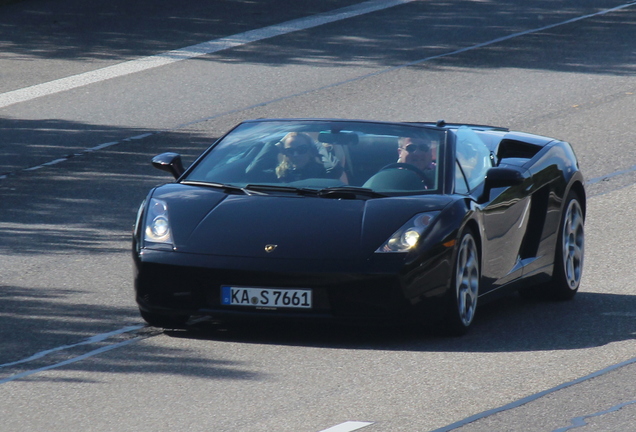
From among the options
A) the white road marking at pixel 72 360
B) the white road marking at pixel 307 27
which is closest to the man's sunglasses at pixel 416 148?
the white road marking at pixel 72 360

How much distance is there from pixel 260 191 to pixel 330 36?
46.3 feet

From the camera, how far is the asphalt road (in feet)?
19.0

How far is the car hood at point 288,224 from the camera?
6.89 meters

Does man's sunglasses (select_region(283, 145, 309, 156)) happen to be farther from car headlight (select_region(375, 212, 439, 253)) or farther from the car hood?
car headlight (select_region(375, 212, 439, 253))

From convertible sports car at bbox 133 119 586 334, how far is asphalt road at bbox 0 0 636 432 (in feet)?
0.79

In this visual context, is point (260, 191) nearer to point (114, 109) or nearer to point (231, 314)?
point (231, 314)

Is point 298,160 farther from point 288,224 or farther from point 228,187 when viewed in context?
point 288,224

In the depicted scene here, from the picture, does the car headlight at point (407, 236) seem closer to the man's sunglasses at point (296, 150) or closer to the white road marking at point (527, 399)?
the man's sunglasses at point (296, 150)

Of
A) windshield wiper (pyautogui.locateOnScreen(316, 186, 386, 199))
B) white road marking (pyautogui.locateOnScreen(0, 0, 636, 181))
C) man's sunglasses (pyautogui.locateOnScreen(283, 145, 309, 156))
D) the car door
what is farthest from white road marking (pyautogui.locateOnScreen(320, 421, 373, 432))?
white road marking (pyautogui.locateOnScreen(0, 0, 636, 181))

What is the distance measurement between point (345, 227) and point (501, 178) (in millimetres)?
1274

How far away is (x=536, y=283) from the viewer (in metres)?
8.37

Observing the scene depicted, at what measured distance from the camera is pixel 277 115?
16.0 metres

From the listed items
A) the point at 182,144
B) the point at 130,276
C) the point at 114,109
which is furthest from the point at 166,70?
the point at 130,276

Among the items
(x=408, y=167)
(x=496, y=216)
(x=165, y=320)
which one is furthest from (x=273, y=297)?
(x=496, y=216)
